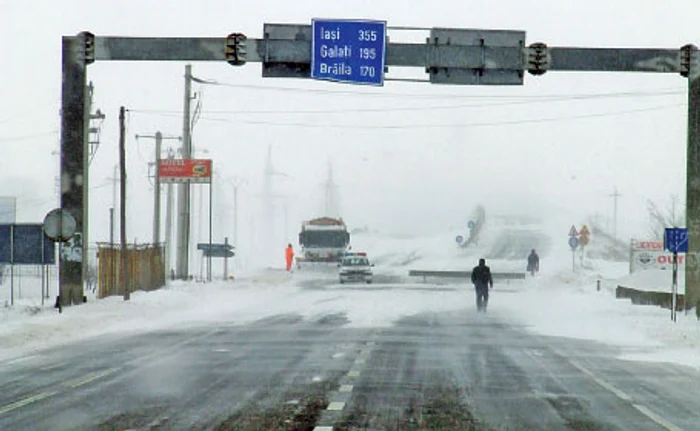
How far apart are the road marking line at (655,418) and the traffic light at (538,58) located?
677 inches

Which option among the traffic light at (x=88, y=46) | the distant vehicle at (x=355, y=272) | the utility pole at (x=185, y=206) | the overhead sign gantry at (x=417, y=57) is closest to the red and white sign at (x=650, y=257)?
the distant vehicle at (x=355, y=272)

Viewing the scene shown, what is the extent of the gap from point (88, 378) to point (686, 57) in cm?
1983

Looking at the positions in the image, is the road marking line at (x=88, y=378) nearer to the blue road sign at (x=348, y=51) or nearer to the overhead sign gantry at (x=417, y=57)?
the overhead sign gantry at (x=417, y=57)

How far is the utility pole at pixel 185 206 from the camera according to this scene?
154ft

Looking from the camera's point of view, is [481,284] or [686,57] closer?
[686,57]

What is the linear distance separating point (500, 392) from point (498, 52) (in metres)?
16.6

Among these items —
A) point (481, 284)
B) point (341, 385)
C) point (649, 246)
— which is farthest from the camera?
point (649, 246)

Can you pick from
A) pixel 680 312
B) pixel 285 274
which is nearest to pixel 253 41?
pixel 680 312

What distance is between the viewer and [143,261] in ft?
131

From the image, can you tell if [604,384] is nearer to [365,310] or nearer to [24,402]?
[24,402]

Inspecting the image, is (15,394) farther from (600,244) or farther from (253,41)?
(600,244)

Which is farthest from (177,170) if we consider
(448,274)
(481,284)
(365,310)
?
(481,284)

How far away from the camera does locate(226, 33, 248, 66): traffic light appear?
27250mm

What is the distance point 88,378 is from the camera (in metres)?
14.0
